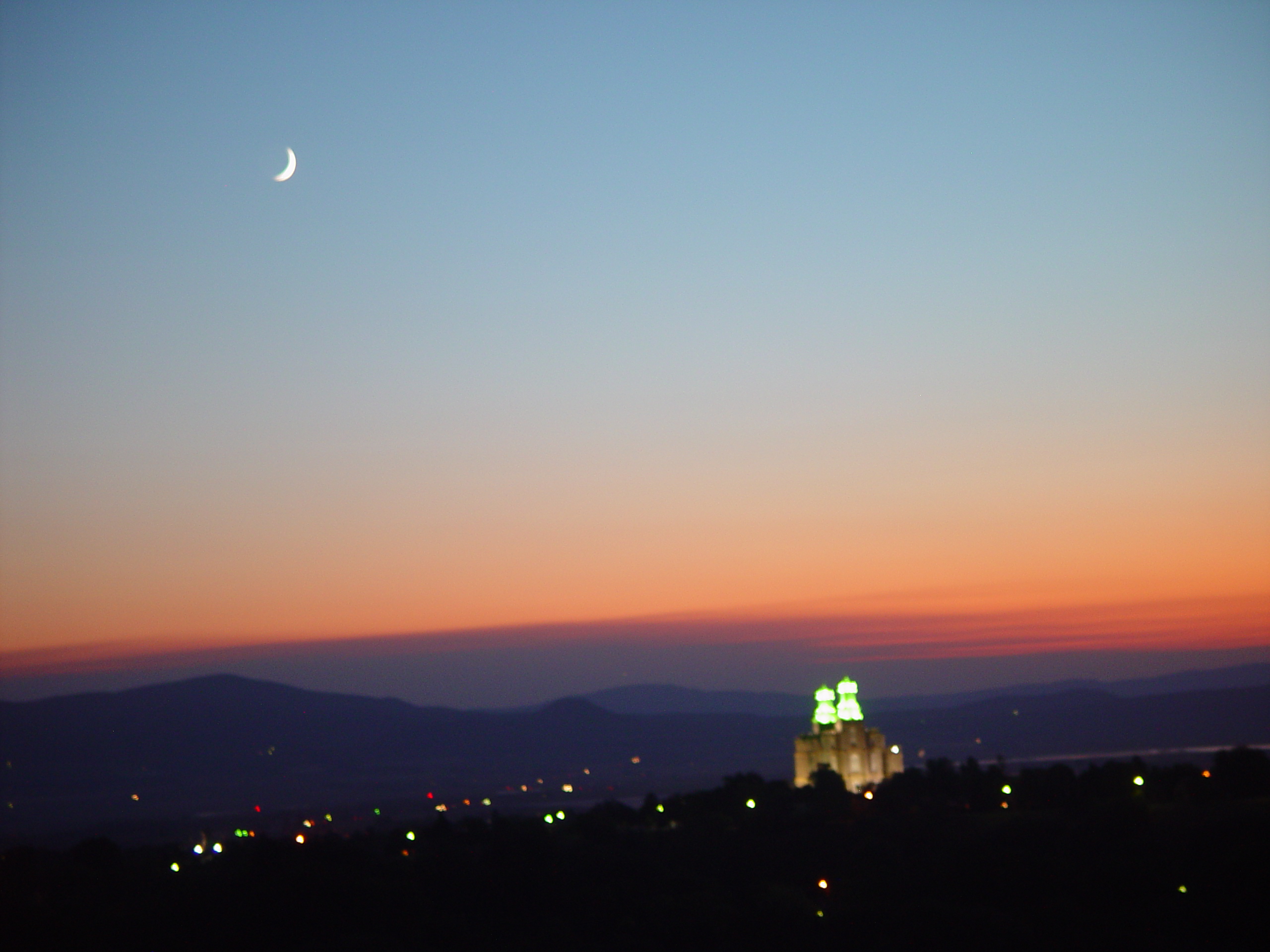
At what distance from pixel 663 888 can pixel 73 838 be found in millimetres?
108028

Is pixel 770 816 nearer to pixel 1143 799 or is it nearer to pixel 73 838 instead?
pixel 1143 799

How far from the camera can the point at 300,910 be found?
2601 inches

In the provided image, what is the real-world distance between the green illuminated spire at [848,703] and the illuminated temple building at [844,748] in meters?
0.03

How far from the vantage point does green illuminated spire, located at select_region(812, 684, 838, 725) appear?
10588 centimetres

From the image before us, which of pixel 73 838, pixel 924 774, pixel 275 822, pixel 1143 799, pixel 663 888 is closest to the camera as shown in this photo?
pixel 663 888

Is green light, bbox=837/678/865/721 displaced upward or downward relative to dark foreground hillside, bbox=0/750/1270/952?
upward

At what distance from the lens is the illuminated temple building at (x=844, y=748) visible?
338 ft

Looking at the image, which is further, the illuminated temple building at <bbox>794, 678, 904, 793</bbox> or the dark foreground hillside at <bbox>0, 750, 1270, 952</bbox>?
the illuminated temple building at <bbox>794, 678, 904, 793</bbox>

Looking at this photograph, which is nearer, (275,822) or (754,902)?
(754,902)

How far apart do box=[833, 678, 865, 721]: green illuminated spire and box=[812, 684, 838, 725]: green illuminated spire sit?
307mm

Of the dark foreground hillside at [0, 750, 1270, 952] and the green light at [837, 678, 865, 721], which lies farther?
the green light at [837, 678, 865, 721]

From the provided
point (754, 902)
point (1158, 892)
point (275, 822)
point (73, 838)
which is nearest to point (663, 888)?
point (754, 902)

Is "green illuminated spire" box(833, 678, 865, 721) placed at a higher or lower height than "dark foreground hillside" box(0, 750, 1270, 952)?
higher

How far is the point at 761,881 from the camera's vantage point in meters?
73.7
